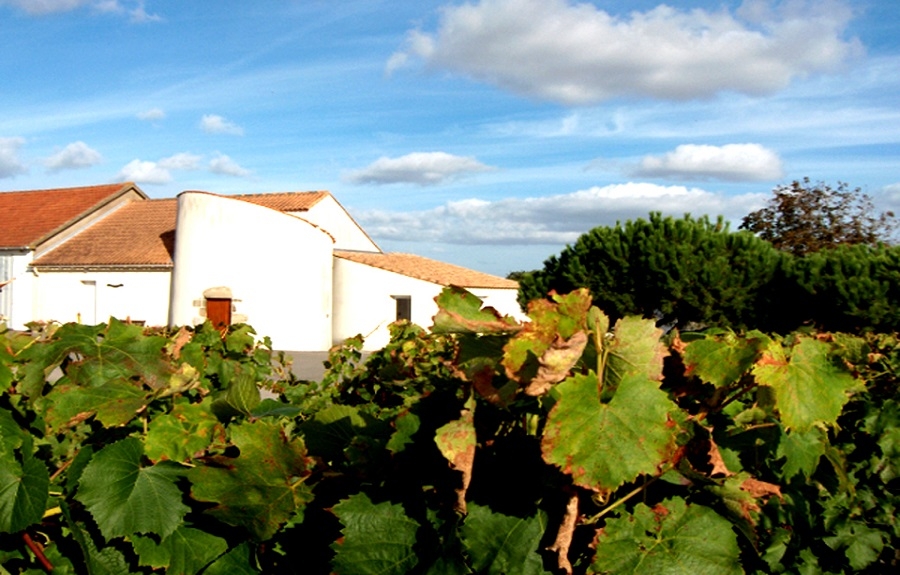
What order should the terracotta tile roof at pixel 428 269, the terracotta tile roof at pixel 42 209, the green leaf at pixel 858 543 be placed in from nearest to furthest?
the green leaf at pixel 858 543 < the terracotta tile roof at pixel 428 269 < the terracotta tile roof at pixel 42 209

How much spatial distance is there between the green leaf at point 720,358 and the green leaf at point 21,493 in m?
1.11

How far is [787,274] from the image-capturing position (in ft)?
76.9

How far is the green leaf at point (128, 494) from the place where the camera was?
4.51 feet

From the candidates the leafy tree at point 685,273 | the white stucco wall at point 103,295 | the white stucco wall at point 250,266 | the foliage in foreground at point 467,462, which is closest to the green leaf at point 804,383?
the foliage in foreground at point 467,462

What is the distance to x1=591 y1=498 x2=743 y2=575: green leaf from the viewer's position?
47.5 inches

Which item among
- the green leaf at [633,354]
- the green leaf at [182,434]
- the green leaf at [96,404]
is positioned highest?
the green leaf at [633,354]

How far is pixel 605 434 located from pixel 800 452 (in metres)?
0.67

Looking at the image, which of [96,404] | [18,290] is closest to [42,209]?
[18,290]

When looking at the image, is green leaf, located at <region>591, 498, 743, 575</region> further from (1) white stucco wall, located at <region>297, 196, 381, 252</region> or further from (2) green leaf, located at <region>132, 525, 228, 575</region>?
(1) white stucco wall, located at <region>297, 196, 381, 252</region>

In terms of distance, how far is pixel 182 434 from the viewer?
1534mm

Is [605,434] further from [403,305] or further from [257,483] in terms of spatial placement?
[403,305]

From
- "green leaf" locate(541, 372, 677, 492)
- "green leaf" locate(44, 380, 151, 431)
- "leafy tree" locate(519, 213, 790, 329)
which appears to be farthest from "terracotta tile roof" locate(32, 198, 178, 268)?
"green leaf" locate(541, 372, 677, 492)

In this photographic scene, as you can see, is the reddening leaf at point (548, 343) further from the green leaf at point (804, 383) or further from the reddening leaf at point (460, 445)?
the green leaf at point (804, 383)

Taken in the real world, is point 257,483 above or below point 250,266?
below
